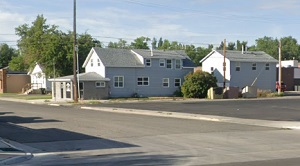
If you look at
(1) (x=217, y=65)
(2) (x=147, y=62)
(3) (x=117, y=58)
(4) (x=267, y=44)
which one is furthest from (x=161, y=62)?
(4) (x=267, y=44)

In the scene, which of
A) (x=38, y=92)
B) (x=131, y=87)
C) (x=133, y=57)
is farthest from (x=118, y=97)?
(x=38, y=92)

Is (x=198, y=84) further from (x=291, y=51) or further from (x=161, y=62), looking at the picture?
(x=291, y=51)

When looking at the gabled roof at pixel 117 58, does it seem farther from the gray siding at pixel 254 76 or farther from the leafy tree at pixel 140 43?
the leafy tree at pixel 140 43

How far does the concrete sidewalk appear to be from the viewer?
38.8ft

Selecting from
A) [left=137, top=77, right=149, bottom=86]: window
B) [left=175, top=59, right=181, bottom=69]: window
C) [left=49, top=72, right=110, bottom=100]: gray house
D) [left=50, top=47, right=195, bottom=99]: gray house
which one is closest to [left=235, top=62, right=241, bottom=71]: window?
[left=50, top=47, right=195, bottom=99]: gray house

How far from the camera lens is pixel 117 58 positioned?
57.6m

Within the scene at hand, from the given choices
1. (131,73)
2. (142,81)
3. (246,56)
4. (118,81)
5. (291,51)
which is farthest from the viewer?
(291,51)

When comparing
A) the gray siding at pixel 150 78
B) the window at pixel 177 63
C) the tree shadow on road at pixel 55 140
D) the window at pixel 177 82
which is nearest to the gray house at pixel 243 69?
the gray siding at pixel 150 78

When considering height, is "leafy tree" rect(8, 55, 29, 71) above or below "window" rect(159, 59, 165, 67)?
above

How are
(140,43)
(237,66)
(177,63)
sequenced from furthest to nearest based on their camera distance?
(140,43)
(237,66)
(177,63)

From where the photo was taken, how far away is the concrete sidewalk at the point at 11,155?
38.8 feet

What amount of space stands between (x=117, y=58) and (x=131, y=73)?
263 cm

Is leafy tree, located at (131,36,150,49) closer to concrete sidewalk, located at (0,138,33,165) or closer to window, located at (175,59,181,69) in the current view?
window, located at (175,59,181,69)

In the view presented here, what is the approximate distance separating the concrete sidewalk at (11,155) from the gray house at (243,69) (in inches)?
→ 1991
